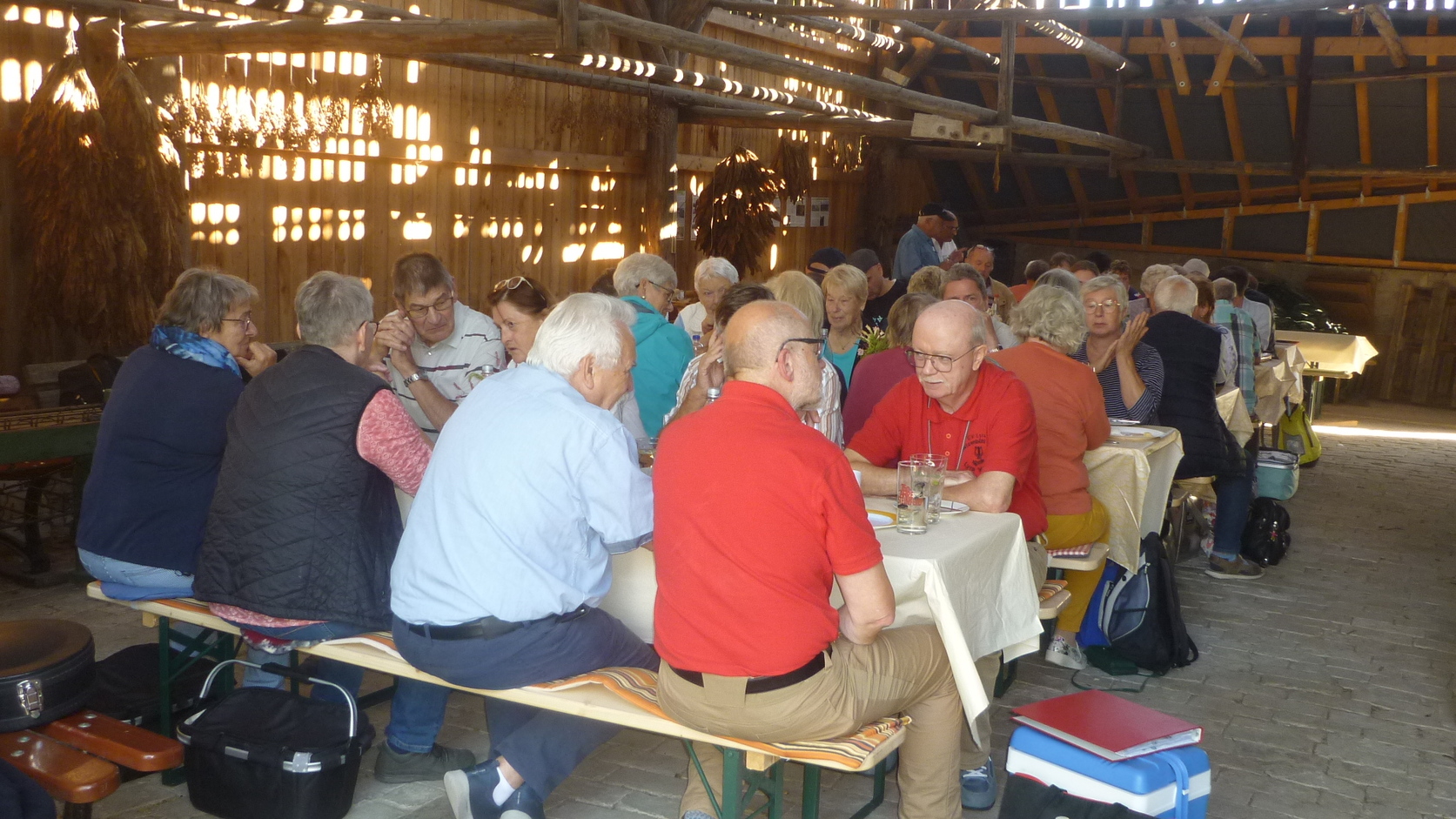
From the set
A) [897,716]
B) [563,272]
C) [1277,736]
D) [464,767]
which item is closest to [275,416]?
[464,767]

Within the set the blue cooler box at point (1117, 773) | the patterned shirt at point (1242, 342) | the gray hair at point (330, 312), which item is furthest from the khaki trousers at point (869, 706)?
the patterned shirt at point (1242, 342)

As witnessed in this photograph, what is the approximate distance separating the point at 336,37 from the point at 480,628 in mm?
3356

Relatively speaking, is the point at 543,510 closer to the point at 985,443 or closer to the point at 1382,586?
the point at 985,443

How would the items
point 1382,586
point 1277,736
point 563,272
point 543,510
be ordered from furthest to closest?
1. point 563,272
2. point 1382,586
3. point 1277,736
4. point 543,510

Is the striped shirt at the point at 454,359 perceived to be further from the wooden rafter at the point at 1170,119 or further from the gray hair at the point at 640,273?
the wooden rafter at the point at 1170,119

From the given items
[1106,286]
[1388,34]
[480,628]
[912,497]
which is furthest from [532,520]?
[1388,34]

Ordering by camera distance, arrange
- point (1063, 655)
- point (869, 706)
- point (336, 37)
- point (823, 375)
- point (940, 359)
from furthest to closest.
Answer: point (336, 37)
point (1063, 655)
point (823, 375)
point (940, 359)
point (869, 706)

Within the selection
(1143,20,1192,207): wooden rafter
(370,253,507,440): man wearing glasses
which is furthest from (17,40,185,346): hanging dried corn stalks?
(1143,20,1192,207): wooden rafter

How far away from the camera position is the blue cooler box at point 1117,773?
107 inches

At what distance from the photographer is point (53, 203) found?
202 inches

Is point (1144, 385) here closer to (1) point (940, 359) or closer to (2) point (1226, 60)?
(1) point (940, 359)

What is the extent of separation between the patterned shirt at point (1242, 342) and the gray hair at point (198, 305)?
5289 millimetres

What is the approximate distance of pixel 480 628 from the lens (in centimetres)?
285

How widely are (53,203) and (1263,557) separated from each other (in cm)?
571
